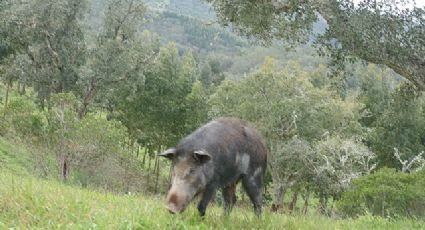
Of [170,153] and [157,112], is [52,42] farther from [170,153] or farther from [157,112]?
[170,153]

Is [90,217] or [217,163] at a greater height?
[217,163]

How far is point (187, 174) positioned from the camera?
8812 millimetres

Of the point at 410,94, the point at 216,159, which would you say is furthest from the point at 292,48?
the point at 216,159

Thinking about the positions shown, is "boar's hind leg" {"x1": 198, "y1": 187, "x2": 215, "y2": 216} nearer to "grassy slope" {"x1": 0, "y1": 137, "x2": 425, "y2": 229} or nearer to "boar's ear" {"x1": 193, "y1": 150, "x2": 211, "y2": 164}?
"grassy slope" {"x1": 0, "y1": 137, "x2": 425, "y2": 229}

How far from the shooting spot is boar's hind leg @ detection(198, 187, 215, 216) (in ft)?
29.8

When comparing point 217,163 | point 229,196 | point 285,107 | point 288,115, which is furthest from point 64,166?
point 217,163

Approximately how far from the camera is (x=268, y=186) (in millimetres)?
46906

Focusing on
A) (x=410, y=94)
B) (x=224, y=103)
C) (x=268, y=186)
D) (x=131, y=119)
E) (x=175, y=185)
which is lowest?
(x=268, y=186)

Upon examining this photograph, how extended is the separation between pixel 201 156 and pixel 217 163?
710mm

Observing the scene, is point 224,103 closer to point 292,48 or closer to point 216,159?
point 292,48

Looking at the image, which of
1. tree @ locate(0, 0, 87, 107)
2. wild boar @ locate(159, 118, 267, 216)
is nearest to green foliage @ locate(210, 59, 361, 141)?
tree @ locate(0, 0, 87, 107)

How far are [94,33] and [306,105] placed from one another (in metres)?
16.8

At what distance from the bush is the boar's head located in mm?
8222

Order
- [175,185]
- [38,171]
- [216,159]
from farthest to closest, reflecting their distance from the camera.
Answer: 1. [38,171]
2. [216,159]
3. [175,185]
